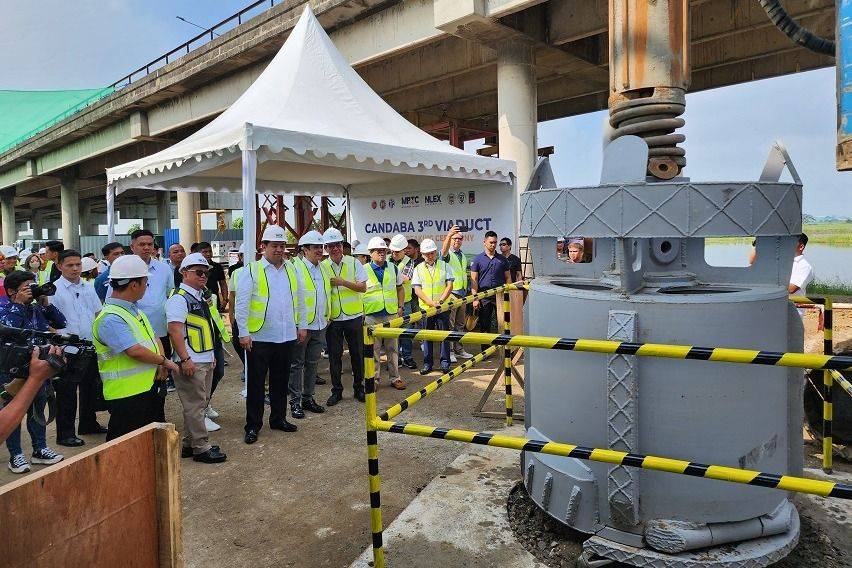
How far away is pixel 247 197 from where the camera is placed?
615 centimetres

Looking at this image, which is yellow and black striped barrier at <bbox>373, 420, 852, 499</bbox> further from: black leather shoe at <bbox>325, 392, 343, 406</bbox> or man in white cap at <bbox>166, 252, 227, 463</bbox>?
black leather shoe at <bbox>325, 392, 343, 406</bbox>

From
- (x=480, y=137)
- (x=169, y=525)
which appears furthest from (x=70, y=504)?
(x=480, y=137)

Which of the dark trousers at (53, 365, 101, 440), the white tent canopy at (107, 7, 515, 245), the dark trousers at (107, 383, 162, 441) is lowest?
the dark trousers at (53, 365, 101, 440)

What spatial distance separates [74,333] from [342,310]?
2667 mm

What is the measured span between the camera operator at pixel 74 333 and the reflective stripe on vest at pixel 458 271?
4456 mm

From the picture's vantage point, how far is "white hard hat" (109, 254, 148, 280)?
147 inches

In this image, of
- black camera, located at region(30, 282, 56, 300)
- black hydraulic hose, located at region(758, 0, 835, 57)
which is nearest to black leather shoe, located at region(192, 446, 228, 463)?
black camera, located at region(30, 282, 56, 300)

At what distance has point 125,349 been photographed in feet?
12.5

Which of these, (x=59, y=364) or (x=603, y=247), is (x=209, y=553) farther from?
(x=603, y=247)

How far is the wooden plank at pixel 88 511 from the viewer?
134 centimetres

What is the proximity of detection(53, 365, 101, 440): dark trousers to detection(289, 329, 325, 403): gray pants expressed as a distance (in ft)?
6.31

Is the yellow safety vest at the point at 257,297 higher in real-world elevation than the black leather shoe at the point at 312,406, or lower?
higher

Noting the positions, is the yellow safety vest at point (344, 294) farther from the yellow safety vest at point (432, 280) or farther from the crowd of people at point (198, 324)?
the yellow safety vest at point (432, 280)

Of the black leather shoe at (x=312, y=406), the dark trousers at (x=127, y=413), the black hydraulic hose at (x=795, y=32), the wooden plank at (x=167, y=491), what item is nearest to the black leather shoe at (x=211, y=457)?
the dark trousers at (x=127, y=413)
